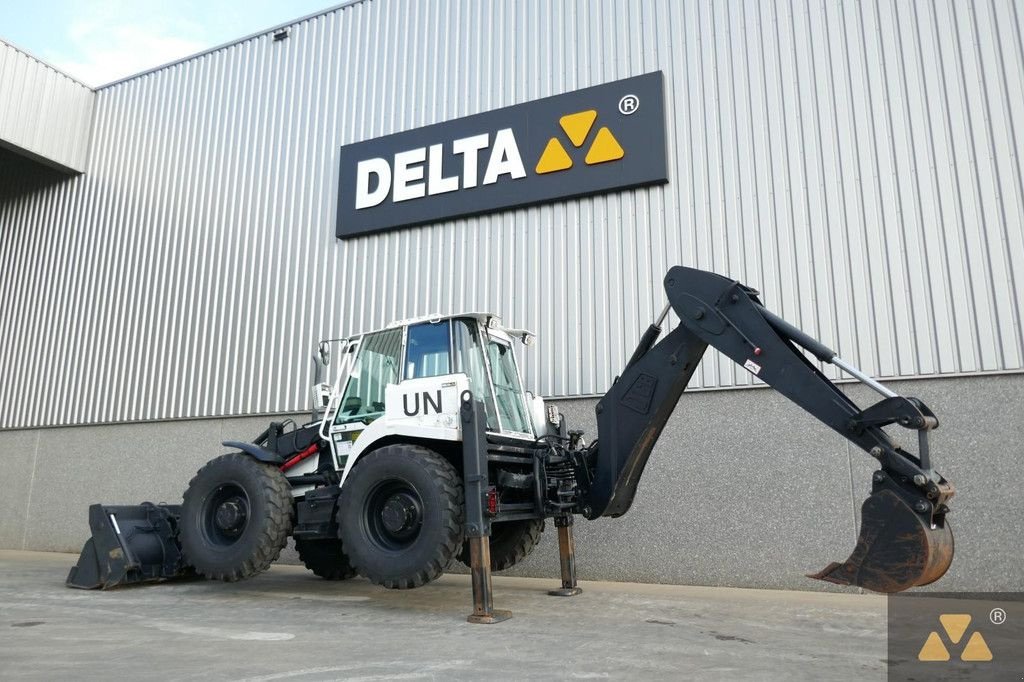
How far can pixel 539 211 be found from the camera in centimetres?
1096

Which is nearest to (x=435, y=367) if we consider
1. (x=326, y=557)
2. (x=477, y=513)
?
(x=477, y=513)

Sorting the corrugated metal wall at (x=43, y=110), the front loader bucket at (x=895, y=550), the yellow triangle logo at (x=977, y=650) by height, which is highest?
the corrugated metal wall at (x=43, y=110)

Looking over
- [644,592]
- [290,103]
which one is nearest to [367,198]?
[290,103]

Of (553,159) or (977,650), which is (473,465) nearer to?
(977,650)

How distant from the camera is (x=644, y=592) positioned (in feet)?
27.3

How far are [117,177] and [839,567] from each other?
1511 cm

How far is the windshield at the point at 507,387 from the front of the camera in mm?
7285

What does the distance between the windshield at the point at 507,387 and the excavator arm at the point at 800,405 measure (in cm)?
90

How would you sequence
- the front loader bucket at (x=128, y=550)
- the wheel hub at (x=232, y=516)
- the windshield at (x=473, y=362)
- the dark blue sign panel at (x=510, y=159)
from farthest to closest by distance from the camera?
the dark blue sign panel at (x=510, y=159), the front loader bucket at (x=128, y=550), the wheel hub at (x=232, y=516), the windshield at (x=473, y=362)

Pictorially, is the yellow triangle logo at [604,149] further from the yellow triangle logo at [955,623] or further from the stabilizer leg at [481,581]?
the yellow triangle logo at [955,623]

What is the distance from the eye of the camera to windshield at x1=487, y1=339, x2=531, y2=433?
729cm

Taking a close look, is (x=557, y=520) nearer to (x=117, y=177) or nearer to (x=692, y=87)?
(x=692, y=87)

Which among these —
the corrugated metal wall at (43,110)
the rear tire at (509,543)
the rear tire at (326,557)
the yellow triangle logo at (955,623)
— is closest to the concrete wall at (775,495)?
the yellow triangle logo at (955,623)

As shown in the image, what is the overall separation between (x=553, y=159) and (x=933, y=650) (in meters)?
7.91
